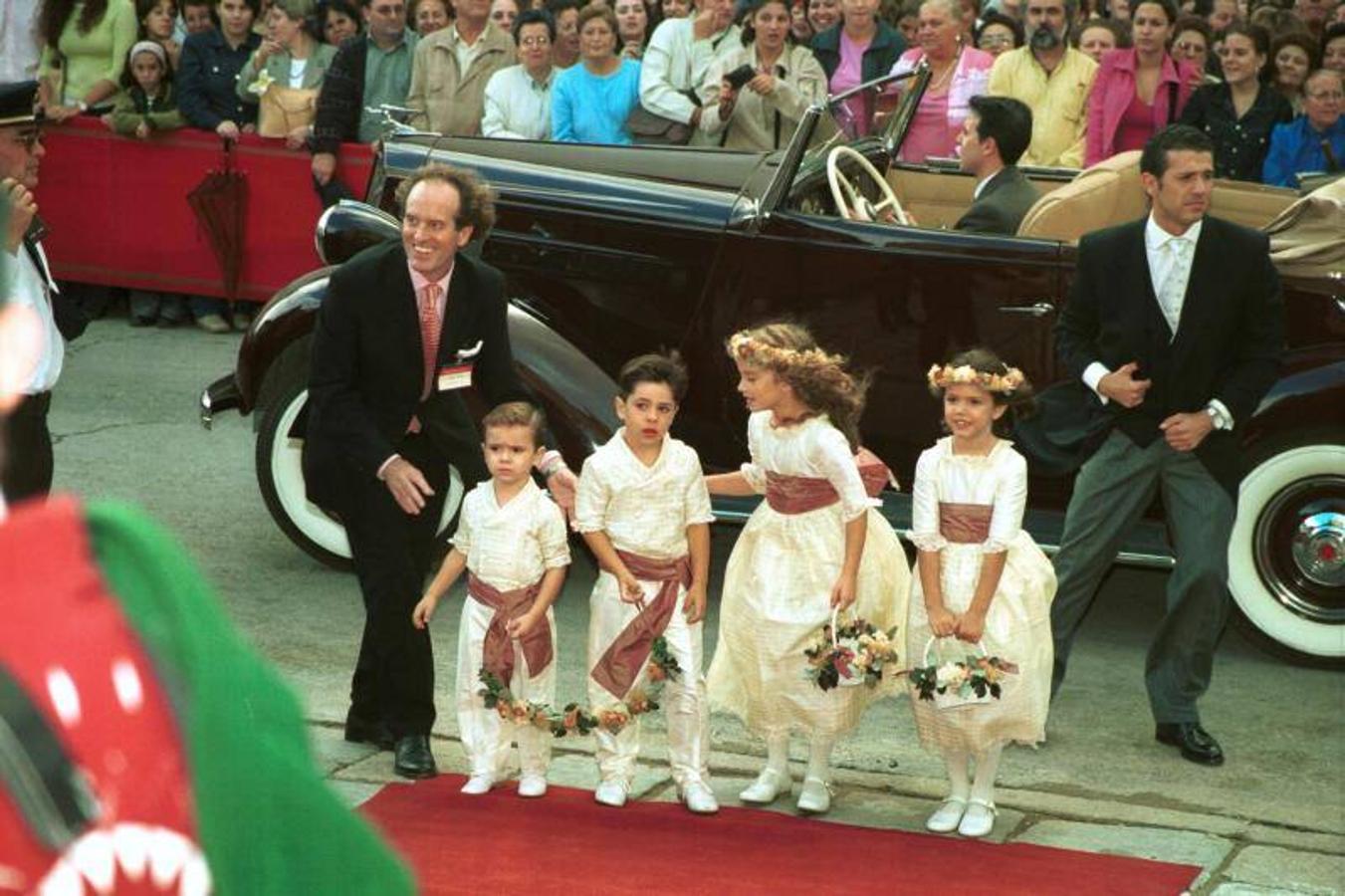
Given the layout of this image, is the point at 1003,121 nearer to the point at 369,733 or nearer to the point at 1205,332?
the point at 1205,332

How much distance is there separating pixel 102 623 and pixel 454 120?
10.9m

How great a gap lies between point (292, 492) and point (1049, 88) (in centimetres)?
433

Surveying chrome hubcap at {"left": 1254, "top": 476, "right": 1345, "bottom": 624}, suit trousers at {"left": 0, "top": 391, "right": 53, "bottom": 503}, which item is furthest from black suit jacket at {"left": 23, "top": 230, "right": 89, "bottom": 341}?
chrome hubcap at {"left": 1254, "top": 476, "right": 1345, "bottom": 624}

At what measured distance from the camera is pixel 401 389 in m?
6.25

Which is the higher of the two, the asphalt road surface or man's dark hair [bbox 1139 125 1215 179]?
man's dark hair [bbox 1139 125 1215 179]

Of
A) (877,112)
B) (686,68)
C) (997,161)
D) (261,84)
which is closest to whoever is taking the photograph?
(997,161)

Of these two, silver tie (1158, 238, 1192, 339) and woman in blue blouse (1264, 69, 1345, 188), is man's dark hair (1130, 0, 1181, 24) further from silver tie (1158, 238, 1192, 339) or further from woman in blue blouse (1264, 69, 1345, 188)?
silver tie (1158, 238, 1192, 339)

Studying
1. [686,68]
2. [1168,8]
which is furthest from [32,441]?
[1168,8]

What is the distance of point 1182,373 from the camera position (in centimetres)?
656

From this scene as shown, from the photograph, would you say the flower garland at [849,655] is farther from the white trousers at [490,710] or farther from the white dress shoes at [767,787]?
the white trousers at [490,710]

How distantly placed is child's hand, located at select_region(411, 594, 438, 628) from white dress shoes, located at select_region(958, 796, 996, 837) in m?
1.50

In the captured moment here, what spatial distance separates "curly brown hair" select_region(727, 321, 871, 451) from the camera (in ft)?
19.5

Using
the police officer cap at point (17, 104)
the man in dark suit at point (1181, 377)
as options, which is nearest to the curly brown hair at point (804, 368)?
the man in dark suit at point (1181, 377)

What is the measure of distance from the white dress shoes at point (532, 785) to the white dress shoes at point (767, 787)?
54 centimetres
